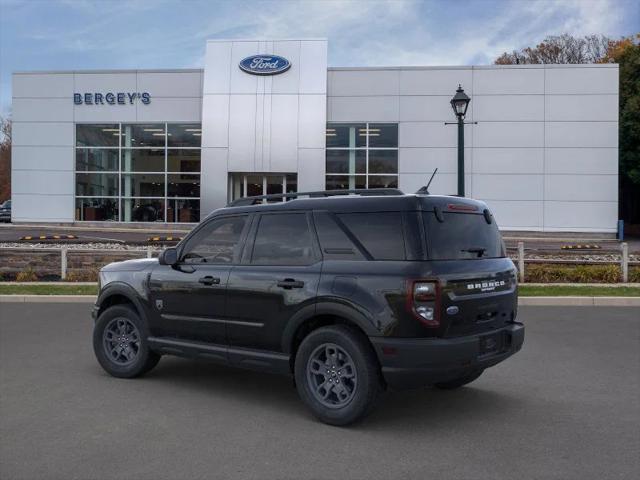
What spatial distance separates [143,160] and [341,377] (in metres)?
29.7

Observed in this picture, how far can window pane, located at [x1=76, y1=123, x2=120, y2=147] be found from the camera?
107ft

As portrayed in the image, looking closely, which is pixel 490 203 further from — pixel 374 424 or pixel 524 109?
pixel 374 424

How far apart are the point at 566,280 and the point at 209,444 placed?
12731mm

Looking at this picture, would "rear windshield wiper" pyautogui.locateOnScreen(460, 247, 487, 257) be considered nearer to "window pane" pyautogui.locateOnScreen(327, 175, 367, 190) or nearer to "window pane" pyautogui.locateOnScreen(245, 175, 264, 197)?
"window pane" pyautogui.locateOnScreen(327, 175, 367, 190)

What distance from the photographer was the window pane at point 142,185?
32656 millimetres

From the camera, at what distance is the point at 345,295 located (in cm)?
496

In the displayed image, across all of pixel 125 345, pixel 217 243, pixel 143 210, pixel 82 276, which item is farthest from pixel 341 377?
pixel 143 210

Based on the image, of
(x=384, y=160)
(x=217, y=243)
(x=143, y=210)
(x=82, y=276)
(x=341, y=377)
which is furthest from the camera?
(x=143, y=210)

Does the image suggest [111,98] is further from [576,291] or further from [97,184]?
[576,291]

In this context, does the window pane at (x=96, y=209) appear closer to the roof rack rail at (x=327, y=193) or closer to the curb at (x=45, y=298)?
the curb at (x=45, y=298)

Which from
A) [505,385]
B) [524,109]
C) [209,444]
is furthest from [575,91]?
[209,444]

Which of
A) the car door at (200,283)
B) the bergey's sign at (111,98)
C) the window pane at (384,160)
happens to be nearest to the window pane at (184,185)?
the bergey's sign at (111,98)

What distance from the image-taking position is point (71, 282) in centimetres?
1494

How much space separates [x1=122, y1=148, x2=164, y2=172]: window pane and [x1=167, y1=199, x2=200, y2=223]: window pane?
192 centimetres
